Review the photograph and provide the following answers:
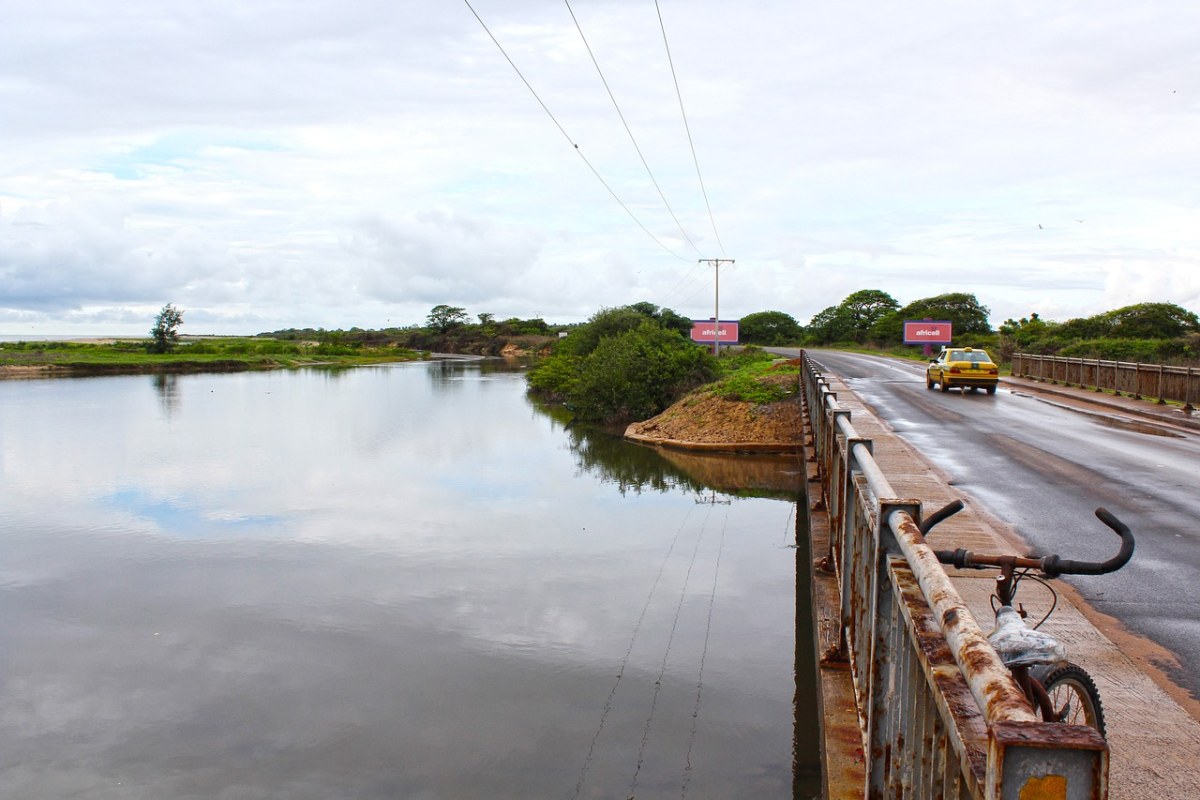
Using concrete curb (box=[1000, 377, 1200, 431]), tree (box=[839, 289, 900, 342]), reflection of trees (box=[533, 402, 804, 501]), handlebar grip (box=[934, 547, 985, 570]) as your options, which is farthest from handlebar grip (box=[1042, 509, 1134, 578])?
tree (box=[839, 289, 900, 342])

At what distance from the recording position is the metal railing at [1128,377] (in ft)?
87.5

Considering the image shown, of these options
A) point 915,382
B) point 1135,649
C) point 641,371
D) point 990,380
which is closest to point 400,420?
point 641,371

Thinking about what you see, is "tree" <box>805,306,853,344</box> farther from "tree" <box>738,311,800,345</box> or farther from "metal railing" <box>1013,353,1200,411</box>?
"metal railing" <box>1013,353,1200,411</box>

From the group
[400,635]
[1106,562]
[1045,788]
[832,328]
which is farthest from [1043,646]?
[832,328]

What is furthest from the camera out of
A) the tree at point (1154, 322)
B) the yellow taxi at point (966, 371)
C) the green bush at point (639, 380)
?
the tree at point (1154, 322)

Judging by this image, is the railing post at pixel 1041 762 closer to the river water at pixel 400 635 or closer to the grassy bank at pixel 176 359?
the river water at pixel 400 635

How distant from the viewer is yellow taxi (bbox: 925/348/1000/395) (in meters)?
33.2

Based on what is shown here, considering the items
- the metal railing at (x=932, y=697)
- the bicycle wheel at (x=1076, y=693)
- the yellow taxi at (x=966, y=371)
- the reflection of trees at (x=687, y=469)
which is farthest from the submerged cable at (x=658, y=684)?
the yellow taxi at (x=966, y=371)

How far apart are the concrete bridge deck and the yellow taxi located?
2527 cm

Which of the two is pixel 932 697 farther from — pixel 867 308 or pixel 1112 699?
pixel 867 308

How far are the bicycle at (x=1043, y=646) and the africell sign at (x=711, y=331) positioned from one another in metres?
81.7

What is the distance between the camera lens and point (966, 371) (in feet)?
109

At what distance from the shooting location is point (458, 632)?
13453 millimetres

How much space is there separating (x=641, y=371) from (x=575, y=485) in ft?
62.1
